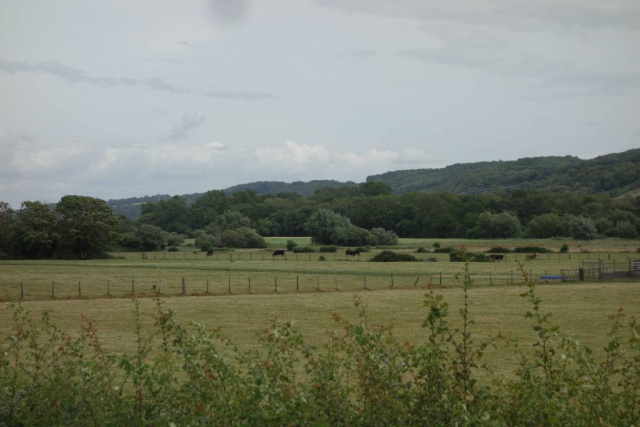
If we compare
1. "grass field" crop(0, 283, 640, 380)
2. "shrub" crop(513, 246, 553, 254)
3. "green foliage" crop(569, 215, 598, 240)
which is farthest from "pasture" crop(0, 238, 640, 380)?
"green foliage" crop(569, 215, 598, 240)

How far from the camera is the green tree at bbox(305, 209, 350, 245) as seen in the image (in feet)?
378

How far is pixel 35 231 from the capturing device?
81.6 m

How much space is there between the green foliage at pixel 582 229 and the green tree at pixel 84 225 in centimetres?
7905

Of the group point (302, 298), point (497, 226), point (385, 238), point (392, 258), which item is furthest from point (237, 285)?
point (497, 226)

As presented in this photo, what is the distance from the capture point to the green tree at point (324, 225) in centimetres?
11519

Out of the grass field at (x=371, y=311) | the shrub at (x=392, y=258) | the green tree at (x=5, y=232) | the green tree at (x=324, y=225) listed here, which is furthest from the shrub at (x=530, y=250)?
the green tree at (x=5, y=232)

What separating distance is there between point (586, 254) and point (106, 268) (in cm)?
5825

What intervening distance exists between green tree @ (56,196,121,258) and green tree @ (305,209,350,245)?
4034 cm

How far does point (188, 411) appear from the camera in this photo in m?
7.72

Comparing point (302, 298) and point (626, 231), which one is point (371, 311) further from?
point (626, 231)

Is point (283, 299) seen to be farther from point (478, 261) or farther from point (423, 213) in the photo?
point (423, 213)

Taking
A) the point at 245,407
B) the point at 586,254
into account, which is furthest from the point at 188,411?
the point at 586,254

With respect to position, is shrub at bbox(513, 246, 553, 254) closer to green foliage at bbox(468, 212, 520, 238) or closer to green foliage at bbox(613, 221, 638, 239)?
green foliage at bbox(613, 221, 638, 239)

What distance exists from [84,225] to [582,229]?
84222 mm
